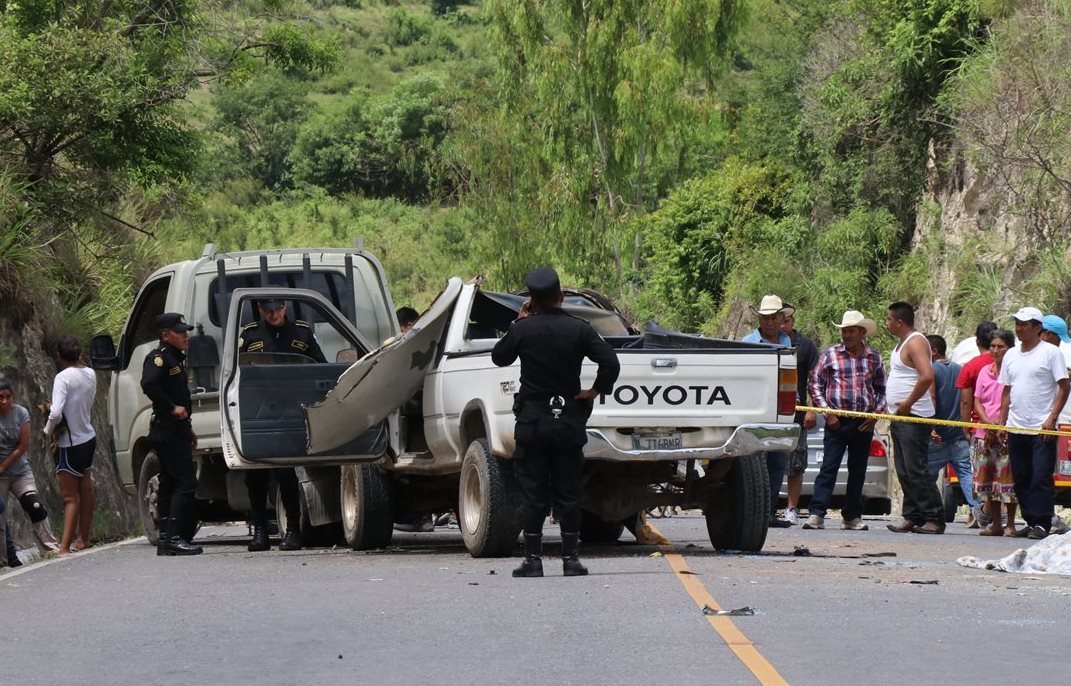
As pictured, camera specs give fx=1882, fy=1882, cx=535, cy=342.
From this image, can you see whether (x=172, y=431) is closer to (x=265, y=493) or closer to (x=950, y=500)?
(x=265, y=493)

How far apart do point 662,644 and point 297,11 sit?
67.8 ft

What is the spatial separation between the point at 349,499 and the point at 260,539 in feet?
3.09

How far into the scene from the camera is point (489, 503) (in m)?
12.6

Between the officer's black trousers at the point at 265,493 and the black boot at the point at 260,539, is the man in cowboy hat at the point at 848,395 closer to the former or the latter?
the officer's black trousers at the point at 265,493

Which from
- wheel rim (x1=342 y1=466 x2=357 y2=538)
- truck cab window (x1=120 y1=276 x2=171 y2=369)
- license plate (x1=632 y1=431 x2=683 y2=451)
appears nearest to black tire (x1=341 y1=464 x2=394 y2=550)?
wheel rim (x1=342 y1=466 x2=357 y2=538)

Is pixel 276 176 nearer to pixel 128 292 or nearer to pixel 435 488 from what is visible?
pixel 128 292

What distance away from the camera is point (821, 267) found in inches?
1437

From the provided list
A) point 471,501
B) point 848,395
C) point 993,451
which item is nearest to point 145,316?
point 471,501

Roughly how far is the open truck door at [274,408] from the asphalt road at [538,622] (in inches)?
36.5

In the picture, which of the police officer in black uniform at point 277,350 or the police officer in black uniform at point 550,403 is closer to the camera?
the police officer in black uniform at point 550,403

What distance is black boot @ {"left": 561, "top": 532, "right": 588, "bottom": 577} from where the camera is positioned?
1149 cm

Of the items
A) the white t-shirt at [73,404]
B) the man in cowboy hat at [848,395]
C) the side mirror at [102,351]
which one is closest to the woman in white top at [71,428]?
the white t-shirt at [73,404]

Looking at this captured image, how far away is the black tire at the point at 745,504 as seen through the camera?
13.2 m

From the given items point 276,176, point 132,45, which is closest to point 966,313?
point 132,45
